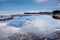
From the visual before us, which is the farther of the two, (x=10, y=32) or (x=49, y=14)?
(x=49, y=14)

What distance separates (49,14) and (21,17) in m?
0.60

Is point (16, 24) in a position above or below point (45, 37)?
above

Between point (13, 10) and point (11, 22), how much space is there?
0.26m

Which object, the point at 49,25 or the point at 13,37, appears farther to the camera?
the point at 49,25

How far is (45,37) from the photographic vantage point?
193 cm

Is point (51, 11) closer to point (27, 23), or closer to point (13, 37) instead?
point (27, 23)

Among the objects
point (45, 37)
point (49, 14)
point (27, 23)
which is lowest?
point (45, 37)

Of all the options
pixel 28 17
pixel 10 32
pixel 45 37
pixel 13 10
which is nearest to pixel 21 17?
pixel 28 17

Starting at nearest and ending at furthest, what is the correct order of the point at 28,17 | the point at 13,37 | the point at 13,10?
the point at 13,37 → the point at 13,10 → the point at 28,17

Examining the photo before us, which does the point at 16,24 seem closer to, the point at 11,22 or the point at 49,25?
the point at 11,22

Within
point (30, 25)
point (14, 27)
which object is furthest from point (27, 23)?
point (14, 27)

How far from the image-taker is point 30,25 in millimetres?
2260

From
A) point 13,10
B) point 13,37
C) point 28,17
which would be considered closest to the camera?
point 13,37

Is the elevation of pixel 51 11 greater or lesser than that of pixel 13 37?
greater
